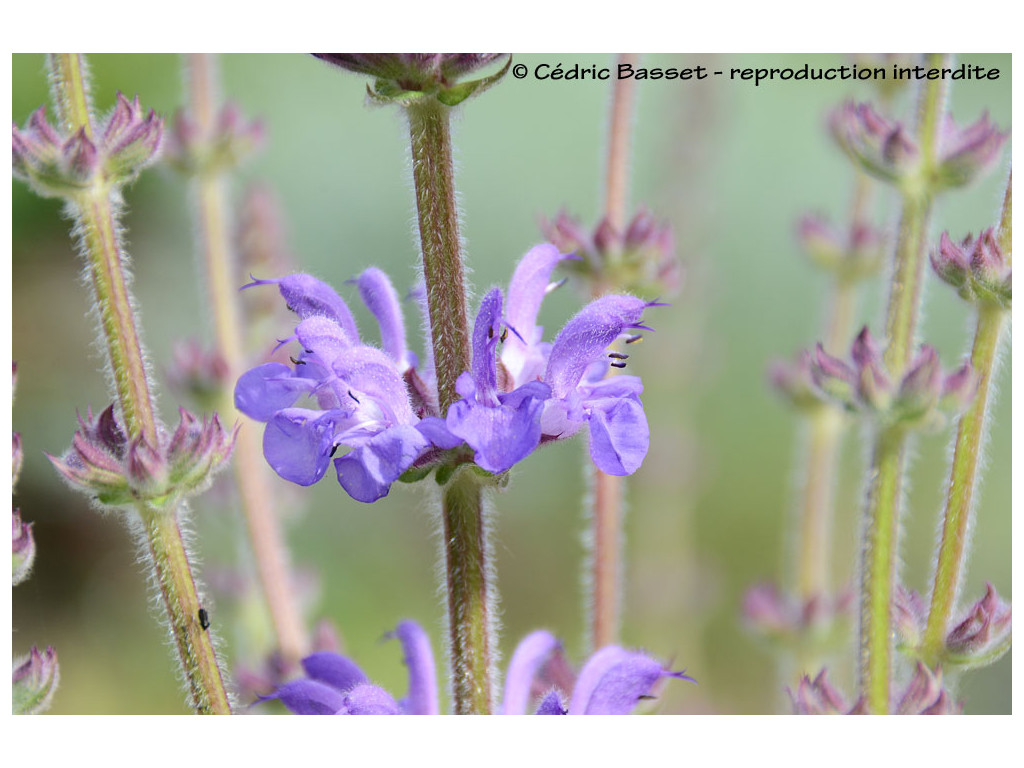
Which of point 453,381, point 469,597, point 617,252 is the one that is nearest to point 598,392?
point 453,381

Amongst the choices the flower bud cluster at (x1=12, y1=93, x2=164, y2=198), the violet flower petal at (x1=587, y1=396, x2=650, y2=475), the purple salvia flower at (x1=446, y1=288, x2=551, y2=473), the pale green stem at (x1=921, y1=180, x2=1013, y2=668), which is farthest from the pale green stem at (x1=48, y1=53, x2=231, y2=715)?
the pale green stem at (x1=921, y1=180, x2=1013, y2=668)

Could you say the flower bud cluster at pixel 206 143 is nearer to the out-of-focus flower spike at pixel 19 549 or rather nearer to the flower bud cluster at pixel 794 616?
the out-of-focus flower spike at pixel 19 549

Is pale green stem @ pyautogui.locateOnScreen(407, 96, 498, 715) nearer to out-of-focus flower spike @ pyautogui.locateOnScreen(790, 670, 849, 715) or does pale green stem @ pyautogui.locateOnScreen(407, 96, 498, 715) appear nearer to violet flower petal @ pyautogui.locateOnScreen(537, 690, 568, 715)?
violet flower petal @ pyautogui.locateOnScreen(537, 690, 568, 715)

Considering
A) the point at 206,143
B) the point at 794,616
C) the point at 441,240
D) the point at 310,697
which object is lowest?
the point at 794,616

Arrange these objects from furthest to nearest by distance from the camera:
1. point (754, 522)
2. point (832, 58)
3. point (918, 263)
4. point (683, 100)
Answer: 1. point (754, 522)
2. point (683, 100)
3. point (832, 58)
4. point (918, 263)

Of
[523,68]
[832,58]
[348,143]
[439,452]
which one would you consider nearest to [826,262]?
[832,58]

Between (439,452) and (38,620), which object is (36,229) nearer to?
(38,620)

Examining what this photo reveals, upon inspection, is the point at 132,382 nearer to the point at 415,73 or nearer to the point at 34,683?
the point at 34,683
